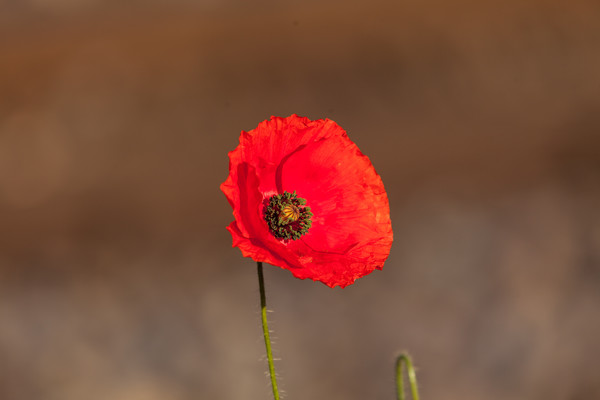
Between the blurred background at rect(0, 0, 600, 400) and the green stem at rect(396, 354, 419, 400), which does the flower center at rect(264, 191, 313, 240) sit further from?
the blurred background at rect(0, 0, 600, 400)

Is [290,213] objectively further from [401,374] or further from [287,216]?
[401,374]

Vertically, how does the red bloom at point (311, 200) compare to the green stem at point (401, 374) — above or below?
above

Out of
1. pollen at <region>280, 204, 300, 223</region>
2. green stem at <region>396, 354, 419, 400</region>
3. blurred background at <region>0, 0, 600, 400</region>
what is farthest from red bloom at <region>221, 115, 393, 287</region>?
blurred background at <region>0, 0, 600, 400</region>

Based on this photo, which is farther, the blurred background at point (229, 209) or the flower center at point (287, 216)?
the blurred background at point (229, 209)

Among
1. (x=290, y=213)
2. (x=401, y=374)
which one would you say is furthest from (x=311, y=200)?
(x=401, y=374)

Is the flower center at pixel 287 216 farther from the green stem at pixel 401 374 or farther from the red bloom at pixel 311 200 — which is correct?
the green stem at pixel 401 374

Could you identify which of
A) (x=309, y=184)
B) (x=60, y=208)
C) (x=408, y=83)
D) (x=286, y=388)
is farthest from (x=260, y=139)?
(x=408, y=83)

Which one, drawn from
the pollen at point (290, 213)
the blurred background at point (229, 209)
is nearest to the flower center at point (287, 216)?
the pollen at point (290, 213)
